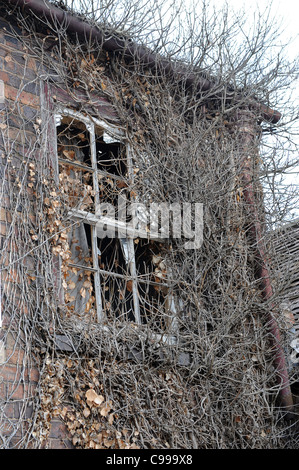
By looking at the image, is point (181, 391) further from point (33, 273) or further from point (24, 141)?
point (24, 141)

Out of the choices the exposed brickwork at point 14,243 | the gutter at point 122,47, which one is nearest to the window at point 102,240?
the exposed brickwork at point 14,243

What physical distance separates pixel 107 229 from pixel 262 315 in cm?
174

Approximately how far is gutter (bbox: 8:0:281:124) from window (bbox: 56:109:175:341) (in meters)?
0.78

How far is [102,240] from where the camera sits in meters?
6.39

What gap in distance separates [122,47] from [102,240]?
1.86 meters

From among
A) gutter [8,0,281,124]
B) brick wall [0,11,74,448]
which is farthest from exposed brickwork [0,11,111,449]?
gutter [8,0,281,124]

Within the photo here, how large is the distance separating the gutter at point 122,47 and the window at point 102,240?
2.56 ft

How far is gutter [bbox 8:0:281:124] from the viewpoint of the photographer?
5.72m

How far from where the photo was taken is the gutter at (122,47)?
18.8 ft

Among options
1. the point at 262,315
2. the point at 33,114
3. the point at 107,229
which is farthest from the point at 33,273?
the point at 262,315

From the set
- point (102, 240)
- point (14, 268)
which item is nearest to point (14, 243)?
point (14, 268)

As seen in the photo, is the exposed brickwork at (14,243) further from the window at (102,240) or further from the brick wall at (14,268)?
the window at (102,240)

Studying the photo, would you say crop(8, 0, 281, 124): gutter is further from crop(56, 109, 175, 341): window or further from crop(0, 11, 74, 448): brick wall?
crop(56, 109, 175, 341): window

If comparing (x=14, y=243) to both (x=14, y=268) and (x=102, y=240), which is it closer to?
(x=14, y=268)
